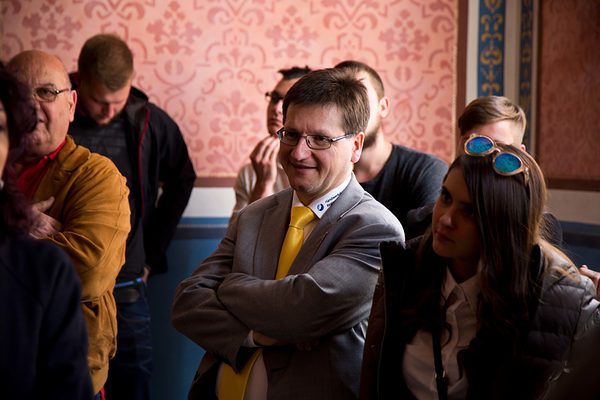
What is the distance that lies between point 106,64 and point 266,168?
0.75 meters

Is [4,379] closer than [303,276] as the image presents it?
Yes

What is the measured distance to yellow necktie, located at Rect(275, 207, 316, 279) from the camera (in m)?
2.04

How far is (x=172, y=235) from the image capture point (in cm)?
361

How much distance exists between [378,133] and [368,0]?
1581mm

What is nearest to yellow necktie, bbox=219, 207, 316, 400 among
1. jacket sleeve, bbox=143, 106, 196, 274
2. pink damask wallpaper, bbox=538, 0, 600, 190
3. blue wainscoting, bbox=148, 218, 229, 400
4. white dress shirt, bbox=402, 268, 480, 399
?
white dress shirt, bbox=402, 268, 480, 399

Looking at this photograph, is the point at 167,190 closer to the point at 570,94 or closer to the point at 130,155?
the point at 130,155

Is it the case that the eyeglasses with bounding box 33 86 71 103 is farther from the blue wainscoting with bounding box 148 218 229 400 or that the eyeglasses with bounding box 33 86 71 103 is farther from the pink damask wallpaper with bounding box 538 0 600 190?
the pink damask wallpaper with bounding box 538 0 600 190

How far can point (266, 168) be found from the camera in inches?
123

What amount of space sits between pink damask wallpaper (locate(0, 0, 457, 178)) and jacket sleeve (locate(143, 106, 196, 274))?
1.03 ft

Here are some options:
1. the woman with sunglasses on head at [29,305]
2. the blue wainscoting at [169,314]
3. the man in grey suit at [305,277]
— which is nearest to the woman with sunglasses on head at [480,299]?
the man in grey suit at [305,277]

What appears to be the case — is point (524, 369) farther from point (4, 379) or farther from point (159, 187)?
point (159, 187)

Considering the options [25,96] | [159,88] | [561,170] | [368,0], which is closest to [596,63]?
[561,170]

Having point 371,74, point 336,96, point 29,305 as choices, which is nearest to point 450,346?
point 336,96

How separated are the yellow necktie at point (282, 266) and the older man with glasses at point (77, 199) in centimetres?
42
